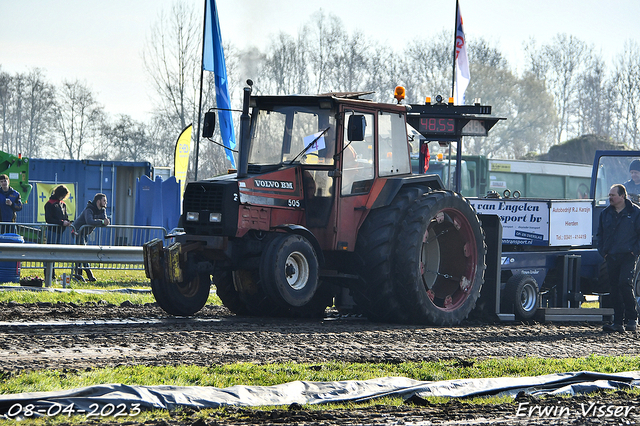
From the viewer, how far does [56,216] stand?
15961 millimetres

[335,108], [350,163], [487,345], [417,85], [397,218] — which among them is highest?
[417,85]

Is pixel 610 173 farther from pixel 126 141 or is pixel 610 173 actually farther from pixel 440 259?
pixel 126 141

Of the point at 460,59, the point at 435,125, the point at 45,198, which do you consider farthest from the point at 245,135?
the point at 45,198

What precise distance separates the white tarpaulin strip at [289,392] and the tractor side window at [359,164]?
4.12m

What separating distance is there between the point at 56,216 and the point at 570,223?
9418mm

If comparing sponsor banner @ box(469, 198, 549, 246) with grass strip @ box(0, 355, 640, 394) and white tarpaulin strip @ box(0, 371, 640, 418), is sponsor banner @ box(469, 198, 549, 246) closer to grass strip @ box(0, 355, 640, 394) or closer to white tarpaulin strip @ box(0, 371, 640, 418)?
grass strip @ box(0, 355, 640, 394)

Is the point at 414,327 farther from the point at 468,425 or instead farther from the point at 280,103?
the point at 468,425

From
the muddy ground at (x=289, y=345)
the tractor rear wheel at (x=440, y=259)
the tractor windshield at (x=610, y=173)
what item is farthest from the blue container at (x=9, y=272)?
the tractor windshield at (x=610, y=173)

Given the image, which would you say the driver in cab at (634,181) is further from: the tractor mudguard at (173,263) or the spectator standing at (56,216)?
the spectator standing at (56,216)

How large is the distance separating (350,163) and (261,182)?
110cm

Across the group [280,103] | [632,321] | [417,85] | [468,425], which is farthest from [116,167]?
[417,85]

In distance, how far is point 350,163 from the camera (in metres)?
9.65

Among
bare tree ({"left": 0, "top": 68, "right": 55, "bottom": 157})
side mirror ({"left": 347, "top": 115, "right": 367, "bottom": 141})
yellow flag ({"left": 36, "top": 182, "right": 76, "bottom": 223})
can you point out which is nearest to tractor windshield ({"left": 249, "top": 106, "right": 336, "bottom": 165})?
side mirror ({"left": 347, "top": 115, "right": 367, "bottom": 141})

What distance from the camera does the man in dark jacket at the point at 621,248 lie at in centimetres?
1053
